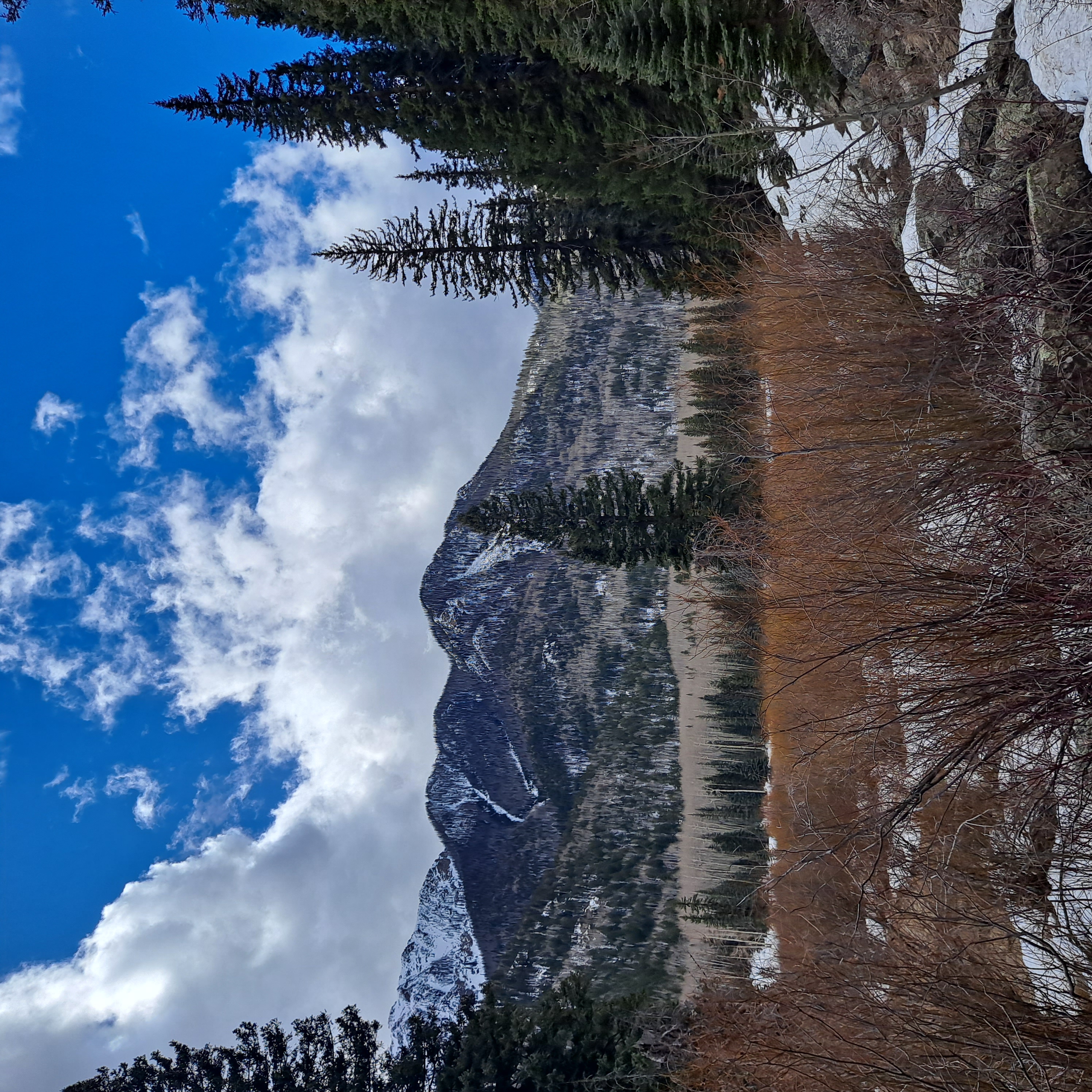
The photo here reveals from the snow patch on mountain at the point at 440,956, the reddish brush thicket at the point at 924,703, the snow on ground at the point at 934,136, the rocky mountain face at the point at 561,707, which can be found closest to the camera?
the snow on ground at the point at 934,136

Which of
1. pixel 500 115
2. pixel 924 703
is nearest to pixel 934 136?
pixel 924 703

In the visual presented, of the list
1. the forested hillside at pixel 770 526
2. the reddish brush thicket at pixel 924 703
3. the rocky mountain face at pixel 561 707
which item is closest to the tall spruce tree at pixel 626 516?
the forested hillside at pixel 770 526

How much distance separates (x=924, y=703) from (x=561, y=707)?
17871 millimetres

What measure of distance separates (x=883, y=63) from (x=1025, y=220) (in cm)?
432

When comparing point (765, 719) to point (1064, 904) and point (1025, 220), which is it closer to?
point (1064, 904)

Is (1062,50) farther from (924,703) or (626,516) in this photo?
(626,516)

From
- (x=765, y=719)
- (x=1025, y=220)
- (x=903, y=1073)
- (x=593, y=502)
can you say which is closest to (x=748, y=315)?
(x=593, y=502)

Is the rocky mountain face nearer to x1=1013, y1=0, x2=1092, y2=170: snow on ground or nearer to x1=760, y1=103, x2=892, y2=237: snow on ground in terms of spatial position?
x1=760, y1=103, x2=892, y2=237: snow on ground

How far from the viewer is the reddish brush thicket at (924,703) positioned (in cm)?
741

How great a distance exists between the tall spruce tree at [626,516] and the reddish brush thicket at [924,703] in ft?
19.0

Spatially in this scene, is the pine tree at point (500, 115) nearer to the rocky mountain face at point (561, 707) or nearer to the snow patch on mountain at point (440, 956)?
the rocky mountain face at point (561, 707)

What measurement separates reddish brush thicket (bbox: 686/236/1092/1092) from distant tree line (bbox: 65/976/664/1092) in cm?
274

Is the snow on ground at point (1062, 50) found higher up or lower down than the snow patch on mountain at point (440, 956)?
higher up

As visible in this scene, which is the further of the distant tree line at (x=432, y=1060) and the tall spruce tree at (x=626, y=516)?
the tall spruce tree at (x=626, y=516)
